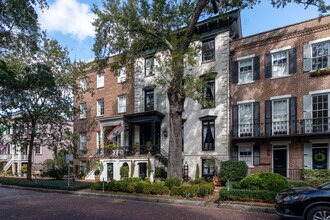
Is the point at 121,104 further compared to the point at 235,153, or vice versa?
the point at 121,104

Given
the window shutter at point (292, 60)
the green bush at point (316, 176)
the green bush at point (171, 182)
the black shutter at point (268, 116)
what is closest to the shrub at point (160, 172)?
the green bush at point (171, 182)

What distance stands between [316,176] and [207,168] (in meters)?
7.37

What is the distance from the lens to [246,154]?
69.5 ft

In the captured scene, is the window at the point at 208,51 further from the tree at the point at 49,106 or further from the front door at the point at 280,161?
Result: the tree at the point at 49,106

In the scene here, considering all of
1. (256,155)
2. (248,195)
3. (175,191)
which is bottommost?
(175,191)

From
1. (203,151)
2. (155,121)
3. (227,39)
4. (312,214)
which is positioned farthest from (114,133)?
(312,214)

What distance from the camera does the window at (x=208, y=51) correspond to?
2331 centimetres

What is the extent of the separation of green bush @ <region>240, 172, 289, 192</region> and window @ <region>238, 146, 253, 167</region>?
719 centimetres

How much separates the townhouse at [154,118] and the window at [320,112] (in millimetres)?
5608

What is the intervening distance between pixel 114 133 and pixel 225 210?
14.2 m

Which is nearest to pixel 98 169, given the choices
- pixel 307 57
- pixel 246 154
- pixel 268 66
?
pixel 246 154

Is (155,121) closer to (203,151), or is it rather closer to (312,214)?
(203,151)

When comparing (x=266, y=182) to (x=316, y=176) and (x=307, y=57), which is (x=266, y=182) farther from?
(x=307, y=57)

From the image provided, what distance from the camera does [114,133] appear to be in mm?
24547
